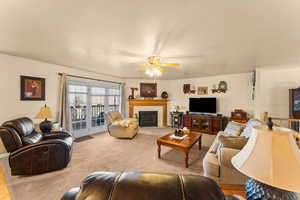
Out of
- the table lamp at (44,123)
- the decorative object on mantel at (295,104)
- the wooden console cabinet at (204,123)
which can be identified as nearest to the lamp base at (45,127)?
the table lamp at (44,123)

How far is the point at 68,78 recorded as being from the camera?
4.06 m

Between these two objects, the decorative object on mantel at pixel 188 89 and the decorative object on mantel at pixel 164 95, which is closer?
the decorative object on mantel at pixel 188 89

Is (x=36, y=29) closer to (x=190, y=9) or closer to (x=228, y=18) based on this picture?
(x=190, y=9)

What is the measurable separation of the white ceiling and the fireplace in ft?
12.3

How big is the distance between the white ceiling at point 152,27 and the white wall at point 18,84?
0.38 m

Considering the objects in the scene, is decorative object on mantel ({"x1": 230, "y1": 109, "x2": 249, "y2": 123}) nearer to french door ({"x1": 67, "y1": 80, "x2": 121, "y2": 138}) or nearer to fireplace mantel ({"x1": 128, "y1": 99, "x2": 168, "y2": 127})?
fireplace mantel ({"x1": 128, "y1": 99, "x2": 168, "y2": 127})

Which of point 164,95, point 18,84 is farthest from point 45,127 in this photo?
point 164,95

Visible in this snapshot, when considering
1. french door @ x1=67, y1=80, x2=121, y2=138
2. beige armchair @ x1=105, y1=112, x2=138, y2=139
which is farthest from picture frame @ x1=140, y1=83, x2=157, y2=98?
beige armchair @ x1=105, y1=112, x2=138, y2=139

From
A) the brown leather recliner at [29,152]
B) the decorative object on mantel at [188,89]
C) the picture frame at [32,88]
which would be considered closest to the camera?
the brown leather recliner at [29,152]

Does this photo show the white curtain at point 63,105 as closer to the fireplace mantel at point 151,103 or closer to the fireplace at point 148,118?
the fireplace mantel at point 151,103

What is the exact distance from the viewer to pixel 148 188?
562 millimetres

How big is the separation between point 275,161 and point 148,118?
5630mm

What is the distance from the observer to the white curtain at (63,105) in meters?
3.82

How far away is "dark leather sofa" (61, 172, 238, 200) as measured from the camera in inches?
21.5
